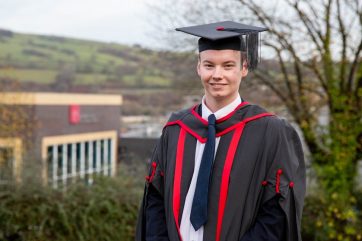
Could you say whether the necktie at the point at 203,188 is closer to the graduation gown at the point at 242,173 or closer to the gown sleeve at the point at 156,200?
the graduation gown at the point at 242,173

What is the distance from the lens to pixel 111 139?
34438mm

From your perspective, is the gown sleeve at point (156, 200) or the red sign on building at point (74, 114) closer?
the gown sleeve at point (156, 200)

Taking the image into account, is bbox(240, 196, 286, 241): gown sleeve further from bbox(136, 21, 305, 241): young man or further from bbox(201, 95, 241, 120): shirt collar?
bbox(201, 95, 241, 120): shirt collar

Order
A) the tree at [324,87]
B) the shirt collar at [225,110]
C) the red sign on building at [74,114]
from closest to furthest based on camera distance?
1. the shirt collar at [225,110]
2. the tree at [324,87]
3. the red sign on building at [74,114]

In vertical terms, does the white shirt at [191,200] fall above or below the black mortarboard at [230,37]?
below

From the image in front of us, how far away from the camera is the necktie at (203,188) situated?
2525 mm

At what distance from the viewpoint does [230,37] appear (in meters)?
2.60

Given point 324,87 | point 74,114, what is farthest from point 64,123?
point 324,87

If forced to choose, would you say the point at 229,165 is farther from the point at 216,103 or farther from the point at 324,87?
the point at 324,87

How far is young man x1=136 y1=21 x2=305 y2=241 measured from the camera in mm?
2527

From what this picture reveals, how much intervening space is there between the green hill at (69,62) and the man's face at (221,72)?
3390 centimetres

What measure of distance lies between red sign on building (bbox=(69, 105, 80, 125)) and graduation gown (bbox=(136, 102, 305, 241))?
2724cm

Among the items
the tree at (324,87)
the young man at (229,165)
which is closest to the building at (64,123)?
the tree at (324,87)

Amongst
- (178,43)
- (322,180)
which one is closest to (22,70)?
(178,43)
